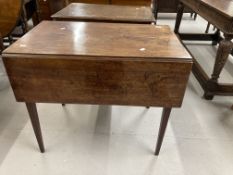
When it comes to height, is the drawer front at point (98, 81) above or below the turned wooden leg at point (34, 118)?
above

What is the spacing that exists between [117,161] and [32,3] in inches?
104

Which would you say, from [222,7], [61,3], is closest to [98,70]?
[222,7]

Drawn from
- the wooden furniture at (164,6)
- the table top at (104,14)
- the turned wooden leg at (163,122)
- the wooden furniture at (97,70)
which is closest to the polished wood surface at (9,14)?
the table top at (104,14)

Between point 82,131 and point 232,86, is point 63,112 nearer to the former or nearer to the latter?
point 82,131

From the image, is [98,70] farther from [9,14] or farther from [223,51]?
[9,14]

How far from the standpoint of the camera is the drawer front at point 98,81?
1005 mm

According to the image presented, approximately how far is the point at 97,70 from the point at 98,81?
0.06 m

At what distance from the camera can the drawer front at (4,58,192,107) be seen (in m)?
1.00

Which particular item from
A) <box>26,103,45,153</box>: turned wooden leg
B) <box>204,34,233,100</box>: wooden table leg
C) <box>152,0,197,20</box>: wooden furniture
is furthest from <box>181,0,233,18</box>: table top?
<box>152,0,197,20</box>: wooden furniture

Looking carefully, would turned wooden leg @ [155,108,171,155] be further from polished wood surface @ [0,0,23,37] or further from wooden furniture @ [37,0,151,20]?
wooden furniture @ [37,0,151,20]

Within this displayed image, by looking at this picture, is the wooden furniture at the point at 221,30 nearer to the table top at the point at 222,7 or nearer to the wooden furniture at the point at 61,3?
the table top at the point at 222,7

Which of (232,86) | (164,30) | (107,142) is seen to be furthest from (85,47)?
(232,86)

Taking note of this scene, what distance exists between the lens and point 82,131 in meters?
1.61

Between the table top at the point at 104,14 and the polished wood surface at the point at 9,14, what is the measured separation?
0.58 m
